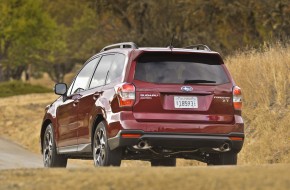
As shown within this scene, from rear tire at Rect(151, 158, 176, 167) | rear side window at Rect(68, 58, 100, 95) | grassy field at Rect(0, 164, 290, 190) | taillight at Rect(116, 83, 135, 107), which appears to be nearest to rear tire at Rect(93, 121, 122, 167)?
taillight at Rect(116, 83, 135, 107)

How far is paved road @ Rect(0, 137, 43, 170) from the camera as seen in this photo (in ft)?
59.7

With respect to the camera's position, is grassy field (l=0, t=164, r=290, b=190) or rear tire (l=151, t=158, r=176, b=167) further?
rear tire (l=151, t=158, r=176, b=167)

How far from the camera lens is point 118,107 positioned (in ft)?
36.0

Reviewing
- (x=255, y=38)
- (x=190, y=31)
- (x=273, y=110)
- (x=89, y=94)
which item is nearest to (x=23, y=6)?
(x=190, y=31)

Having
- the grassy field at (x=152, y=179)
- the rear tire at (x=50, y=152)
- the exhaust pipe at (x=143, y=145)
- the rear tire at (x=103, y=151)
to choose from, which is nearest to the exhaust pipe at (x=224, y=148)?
the exhaust pipe at (x=143, y=145)

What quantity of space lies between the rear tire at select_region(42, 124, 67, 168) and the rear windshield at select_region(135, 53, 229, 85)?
300 cm

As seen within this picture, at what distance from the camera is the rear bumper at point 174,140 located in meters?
10.9

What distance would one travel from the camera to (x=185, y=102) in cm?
1105

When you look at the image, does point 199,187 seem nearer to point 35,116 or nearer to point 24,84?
point 35,116

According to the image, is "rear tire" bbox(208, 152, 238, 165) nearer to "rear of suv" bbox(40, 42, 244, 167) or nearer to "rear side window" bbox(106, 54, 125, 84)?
"rear of suv" bbox(40, 42, 244, 167)

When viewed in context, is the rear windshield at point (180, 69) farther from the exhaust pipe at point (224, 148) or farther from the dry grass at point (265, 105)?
the dry grass at point (265, 105)

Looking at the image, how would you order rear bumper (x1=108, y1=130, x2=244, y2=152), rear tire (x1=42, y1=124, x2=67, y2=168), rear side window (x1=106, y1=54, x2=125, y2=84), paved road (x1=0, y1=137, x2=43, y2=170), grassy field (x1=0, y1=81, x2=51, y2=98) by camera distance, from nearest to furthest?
rear bumper (x1=108, y1=130, x2=244, y2=152) → rear side window (x1=106, y1=54, x2=125, y2=84) → rear tire (x1=42, y1=124, x2=67, y2=168) → paved road (x1=0, y1=137, x2=43, y2=170) → grassy field (x1=0, y1=81, x2=51, y2=98)

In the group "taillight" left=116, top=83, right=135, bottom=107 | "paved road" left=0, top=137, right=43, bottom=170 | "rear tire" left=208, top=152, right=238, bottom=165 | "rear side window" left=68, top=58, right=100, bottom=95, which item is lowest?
"paved road" left=0, top=137, right=43, bottom=170

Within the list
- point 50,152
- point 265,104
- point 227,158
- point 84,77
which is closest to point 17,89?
point 265,104
